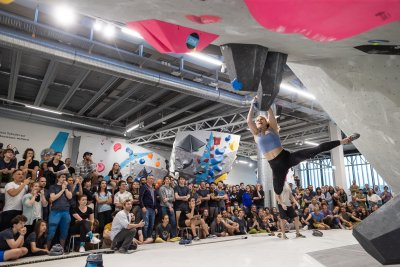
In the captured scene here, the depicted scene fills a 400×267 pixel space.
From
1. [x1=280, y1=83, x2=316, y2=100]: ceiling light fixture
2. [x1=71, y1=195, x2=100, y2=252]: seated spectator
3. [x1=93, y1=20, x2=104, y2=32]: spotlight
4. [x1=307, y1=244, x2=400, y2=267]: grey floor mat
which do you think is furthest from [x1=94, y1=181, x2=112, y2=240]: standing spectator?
[x1=280, y1=83, x2=316, y2=100]: ceiling light fixture

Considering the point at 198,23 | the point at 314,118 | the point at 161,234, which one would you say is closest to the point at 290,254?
the point at 161,234

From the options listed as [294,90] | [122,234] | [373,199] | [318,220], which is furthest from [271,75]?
[373,199]

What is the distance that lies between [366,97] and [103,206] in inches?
250

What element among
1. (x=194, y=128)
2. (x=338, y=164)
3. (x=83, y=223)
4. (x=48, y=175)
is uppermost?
(x=194, y=128)

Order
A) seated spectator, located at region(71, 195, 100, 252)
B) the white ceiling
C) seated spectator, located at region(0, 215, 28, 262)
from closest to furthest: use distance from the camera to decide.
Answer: the white ceiling < seated spectator, located at region(0, 215, 28, 262) < seated spectator, located at region(71, 195, 100, 252)

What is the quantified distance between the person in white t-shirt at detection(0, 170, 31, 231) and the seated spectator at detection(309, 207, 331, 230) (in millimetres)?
9075

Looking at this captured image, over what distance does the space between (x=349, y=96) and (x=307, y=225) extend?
915cm

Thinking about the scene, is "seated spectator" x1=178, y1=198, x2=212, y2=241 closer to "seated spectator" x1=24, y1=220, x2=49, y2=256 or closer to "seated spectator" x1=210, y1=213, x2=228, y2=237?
"seated spectator" x1=210, y1=213, x2=228, y2=237

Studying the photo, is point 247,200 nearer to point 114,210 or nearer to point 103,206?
point 114,210

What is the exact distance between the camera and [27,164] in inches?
253

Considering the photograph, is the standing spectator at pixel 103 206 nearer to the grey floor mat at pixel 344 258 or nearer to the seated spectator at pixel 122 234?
the seated spectator at pixel 122 234

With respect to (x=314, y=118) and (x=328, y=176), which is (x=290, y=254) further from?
(x=328, y=176)

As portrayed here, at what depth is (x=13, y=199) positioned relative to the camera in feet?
17.9

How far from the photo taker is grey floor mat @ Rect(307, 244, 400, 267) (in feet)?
13.3
